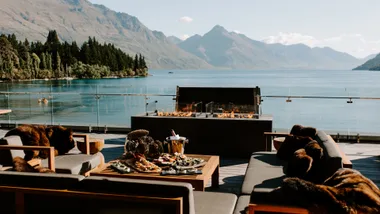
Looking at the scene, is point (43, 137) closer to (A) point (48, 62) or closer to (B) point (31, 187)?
(B) point (31, 187)

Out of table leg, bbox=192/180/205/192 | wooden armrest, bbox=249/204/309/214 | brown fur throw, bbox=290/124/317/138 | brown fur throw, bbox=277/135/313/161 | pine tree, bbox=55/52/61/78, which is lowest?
table leg, bbox=192/180/205/192


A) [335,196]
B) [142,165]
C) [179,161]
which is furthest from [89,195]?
[179,161]

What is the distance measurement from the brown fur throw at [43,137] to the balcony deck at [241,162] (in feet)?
4.06

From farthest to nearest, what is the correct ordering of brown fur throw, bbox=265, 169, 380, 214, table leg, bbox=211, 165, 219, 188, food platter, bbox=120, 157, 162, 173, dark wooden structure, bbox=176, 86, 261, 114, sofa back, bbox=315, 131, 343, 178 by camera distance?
dark wooden structure, bbox=176, 86, 261, 114, table leg, bbox=211, 165, 219, 188, food platter, bbox=120, 157, 162, 173, sofa back, bbox=315, 131, 343, 178, brown fur throw, bbox=265, 169, 380, 214

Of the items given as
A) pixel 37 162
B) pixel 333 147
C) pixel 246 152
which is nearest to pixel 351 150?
pixel 246 152

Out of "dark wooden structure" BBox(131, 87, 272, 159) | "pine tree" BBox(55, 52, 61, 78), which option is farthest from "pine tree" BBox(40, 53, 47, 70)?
"dark wooden structure" BBox(131, 87, 272, 159)

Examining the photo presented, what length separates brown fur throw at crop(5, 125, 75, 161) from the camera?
4484mm

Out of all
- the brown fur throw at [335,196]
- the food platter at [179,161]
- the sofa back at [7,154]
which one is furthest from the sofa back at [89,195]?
the sofa back at [7,154]

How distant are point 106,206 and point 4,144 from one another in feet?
7.63

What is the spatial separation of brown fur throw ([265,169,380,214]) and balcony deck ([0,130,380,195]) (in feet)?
6.37

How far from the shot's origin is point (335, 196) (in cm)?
223

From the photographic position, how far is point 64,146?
15.9 feet

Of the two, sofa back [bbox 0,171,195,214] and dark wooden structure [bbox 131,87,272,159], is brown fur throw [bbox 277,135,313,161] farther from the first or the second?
sofa back [bbox 0,171,195,214]

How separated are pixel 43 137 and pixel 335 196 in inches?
141
